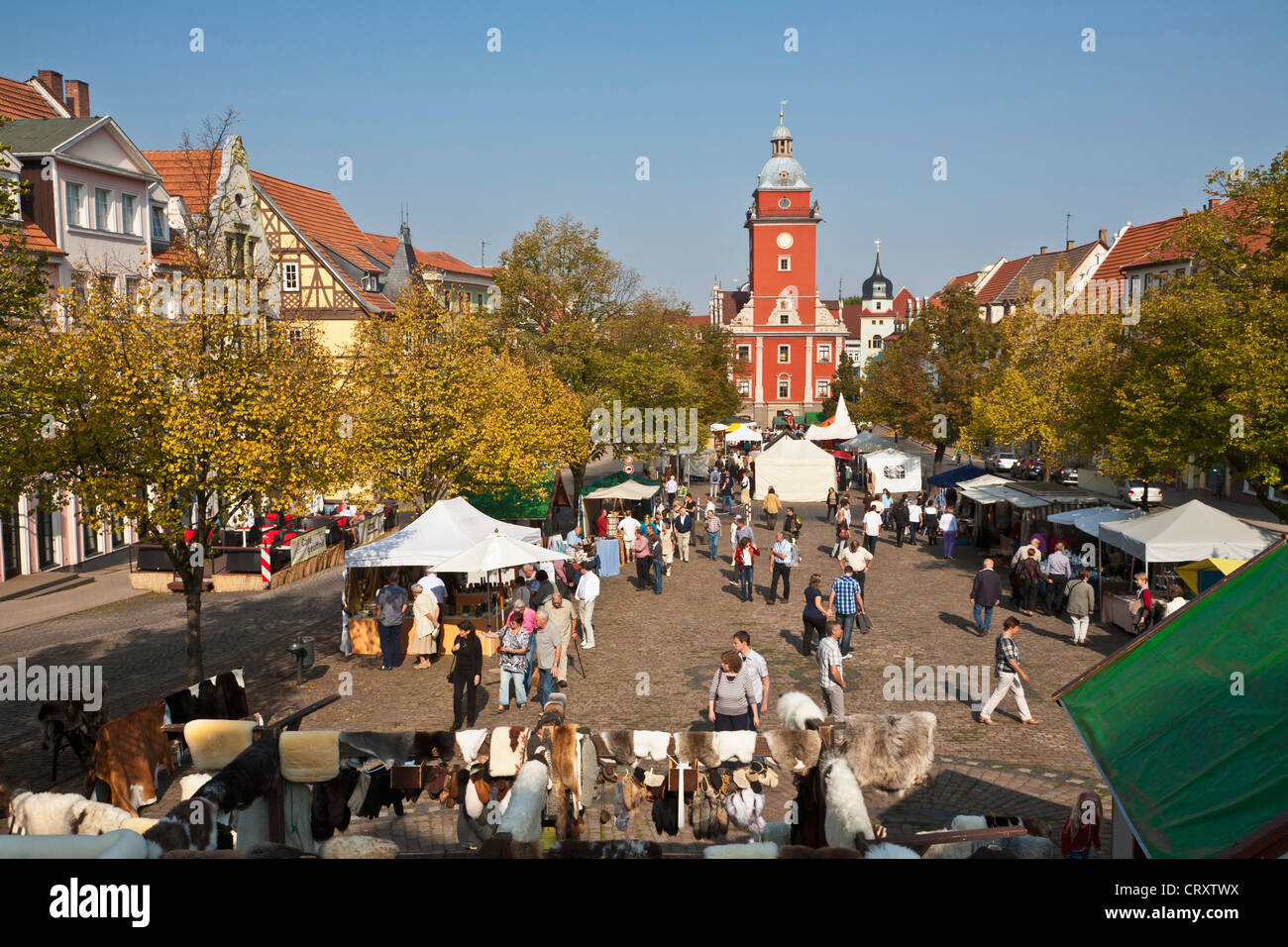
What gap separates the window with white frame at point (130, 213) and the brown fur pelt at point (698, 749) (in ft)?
99.5

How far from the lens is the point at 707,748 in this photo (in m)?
7.64

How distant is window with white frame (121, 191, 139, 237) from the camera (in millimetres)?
30891

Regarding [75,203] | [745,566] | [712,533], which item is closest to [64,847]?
[745,566]

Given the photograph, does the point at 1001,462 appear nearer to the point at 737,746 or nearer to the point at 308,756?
the point at 737,746

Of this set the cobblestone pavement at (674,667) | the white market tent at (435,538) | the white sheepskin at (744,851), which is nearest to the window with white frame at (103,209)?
the cobblestone pavement at (674,667)

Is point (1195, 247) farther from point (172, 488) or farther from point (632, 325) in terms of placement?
point (632, 325)

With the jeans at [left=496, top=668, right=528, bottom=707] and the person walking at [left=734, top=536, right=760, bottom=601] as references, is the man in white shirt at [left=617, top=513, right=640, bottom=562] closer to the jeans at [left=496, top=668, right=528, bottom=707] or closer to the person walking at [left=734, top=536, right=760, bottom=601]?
the person walking at [left=734, top=536, right=760, bottom=601]

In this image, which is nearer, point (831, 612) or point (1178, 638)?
point (1178, 638)

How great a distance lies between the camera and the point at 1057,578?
63.6 ft

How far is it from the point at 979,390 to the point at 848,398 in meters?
51.4

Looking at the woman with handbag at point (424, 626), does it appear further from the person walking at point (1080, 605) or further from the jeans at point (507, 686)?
the person walking at point (1080, 605)

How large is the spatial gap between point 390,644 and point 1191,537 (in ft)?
47.1

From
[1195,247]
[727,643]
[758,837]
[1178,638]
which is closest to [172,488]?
[727,643]

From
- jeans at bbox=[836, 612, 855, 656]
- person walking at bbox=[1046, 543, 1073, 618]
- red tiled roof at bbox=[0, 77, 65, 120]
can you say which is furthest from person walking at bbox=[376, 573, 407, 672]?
red tiled roof at bbox=[0, 77, 65, 120]
